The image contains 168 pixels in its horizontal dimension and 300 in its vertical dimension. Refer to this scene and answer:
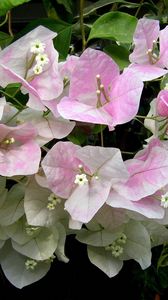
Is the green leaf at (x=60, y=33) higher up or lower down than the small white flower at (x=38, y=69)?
lower down

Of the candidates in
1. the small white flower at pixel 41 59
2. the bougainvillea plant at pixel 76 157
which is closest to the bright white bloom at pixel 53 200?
the bougainvillea plant at pixel 76 157

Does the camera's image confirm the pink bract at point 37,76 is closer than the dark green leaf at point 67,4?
Yes

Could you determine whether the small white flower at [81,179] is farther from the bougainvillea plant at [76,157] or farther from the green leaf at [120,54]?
the green leaf at [120,54]

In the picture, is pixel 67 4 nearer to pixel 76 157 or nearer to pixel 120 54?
pixel 120 54

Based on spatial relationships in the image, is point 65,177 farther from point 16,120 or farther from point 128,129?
point 128,129

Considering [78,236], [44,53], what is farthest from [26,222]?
[44,53]

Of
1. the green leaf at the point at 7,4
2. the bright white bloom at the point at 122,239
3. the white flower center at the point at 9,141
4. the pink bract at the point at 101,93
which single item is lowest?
the bright white bloom at the point at 122,239

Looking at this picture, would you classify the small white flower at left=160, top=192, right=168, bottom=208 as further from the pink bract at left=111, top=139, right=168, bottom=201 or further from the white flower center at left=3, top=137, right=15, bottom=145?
the white flower center at left=3, top=137, right=15, bottom=145

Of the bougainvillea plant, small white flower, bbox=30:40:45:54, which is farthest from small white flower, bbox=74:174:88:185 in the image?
small white flower, bbox=30:40:45:54

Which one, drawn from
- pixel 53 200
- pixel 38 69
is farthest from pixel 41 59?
pixel 53 200
